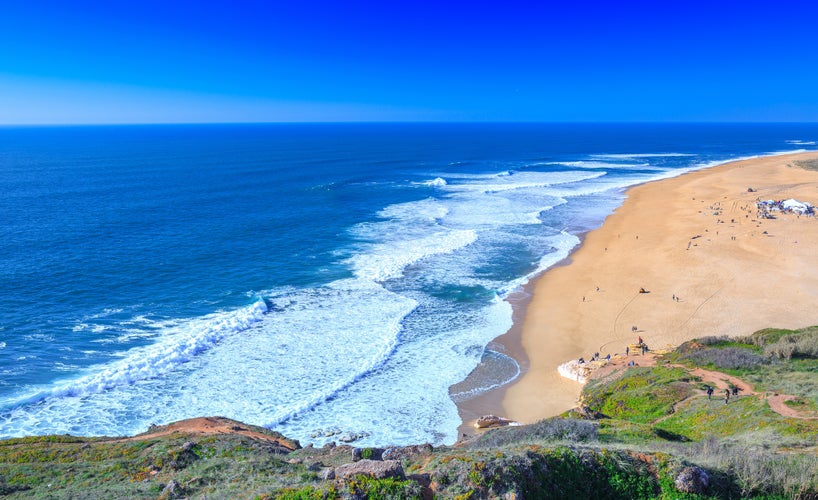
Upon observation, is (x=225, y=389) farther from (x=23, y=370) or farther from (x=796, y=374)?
(x=796, y=374)

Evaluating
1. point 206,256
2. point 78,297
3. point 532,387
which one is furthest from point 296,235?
point 532,387

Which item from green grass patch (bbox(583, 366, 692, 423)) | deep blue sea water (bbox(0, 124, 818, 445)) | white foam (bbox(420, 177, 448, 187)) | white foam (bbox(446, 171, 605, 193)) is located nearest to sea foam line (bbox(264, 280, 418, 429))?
deep blue sea water (bbox(0, 124, 818, 445))

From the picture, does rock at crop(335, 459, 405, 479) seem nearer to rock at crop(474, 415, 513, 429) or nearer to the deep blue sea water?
the deep blue sea water

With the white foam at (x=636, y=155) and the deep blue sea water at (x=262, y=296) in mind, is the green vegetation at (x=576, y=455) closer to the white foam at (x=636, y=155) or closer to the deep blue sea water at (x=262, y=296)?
the deep blue sea water at (x=262, y=296)

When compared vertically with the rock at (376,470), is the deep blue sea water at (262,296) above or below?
below

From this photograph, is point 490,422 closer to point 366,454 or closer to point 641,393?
point 641,393

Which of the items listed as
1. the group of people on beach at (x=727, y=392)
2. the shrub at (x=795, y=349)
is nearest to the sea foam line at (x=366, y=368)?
the group of people on beach at (x=727, y=392)

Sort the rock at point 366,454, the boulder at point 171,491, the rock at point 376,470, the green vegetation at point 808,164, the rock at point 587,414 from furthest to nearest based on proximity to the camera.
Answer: the green vegetation at point 808,164
the rock at point 587,414
the rock at point 366,454
the boulder at point 171,491
the rock at point 376,470
